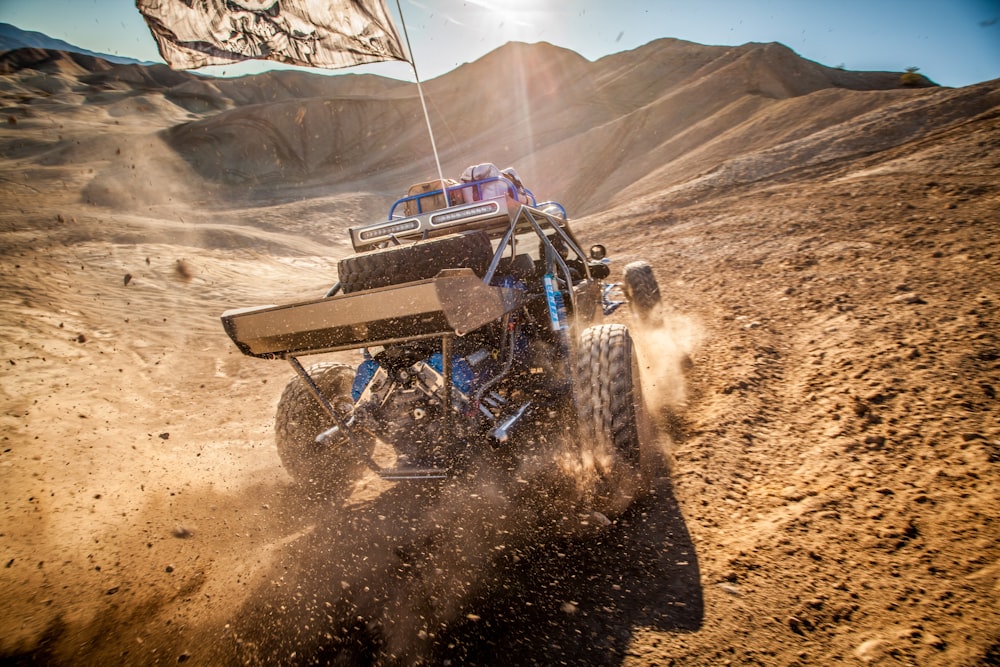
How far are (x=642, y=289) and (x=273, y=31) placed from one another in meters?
6.34

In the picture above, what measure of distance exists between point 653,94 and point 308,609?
3901 centimetres

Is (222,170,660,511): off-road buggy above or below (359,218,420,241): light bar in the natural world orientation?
below

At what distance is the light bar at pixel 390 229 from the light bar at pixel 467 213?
0.74 ft

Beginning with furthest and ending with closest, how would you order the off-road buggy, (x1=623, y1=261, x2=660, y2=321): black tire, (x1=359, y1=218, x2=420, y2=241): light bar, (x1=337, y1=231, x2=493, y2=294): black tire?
(x1=623, y1=261, x2=660, y2=321): black tire
(x1=359, y1=218, x2=420, y2=241): light bar
(x1=337, y1=231, x2=493, y2=294): black tire
the off-road buggy

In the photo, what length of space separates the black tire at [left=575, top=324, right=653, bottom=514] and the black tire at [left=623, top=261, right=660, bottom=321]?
8.70ft

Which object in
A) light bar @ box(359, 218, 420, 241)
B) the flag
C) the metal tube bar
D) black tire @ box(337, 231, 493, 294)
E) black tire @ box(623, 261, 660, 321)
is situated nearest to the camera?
the metal tube bar

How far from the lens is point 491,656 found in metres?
1.61

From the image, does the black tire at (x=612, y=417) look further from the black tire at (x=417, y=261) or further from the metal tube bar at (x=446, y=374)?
the black tire at (x=417, y=261)

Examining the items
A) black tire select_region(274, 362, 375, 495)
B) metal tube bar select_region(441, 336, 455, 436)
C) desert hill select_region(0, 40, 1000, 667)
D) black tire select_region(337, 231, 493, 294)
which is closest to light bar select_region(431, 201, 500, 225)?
black tire select_region(337, 231, 493, 294)

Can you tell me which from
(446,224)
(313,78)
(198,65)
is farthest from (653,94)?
(313,78)

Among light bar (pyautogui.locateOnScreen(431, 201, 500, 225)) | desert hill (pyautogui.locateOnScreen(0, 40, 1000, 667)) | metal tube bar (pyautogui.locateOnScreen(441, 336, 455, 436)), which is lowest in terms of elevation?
desert hill (pyautogui.locateOnScreen(0, 40, 1000, 667))

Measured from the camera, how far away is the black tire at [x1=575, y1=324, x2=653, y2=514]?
227 centimetres

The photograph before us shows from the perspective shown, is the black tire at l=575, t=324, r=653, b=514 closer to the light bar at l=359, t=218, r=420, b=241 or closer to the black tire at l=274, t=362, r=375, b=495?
the light bar at l=359, t=218, r=420, b=241

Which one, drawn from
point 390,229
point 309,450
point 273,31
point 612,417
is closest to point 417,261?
point 390,229
